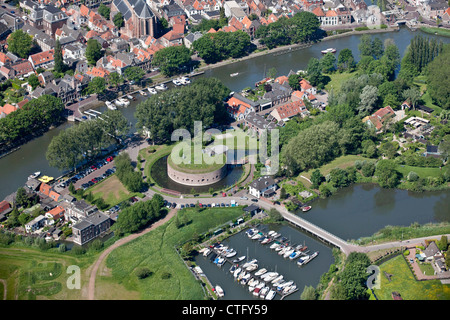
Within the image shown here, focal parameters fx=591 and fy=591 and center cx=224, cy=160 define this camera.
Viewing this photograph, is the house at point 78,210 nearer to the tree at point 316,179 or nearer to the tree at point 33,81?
the tree at point 316,179

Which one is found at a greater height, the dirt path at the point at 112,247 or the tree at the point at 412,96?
the tree at the point at 412,96

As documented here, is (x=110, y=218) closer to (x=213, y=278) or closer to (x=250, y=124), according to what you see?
(x=213, y=278)

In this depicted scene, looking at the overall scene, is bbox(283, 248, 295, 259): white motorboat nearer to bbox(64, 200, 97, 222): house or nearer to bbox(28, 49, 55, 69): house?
bbox(64, 200, 97, 222): house

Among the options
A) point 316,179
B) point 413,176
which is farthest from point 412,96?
point 316,179

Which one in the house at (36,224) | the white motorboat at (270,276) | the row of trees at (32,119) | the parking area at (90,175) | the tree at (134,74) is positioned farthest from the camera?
the tree at (134,74)

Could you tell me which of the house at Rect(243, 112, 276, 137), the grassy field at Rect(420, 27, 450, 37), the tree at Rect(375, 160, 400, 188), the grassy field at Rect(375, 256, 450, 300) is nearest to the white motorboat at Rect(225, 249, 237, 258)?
the grassy field at Rect(375, 256, 450, 300)

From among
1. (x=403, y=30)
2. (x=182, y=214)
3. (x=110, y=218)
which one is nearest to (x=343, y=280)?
(x=182, y=214)

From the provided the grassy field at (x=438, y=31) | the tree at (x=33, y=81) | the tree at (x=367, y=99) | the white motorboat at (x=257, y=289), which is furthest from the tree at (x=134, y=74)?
the grassy field at (x=438, y=31)
